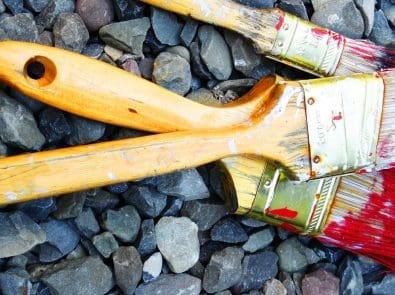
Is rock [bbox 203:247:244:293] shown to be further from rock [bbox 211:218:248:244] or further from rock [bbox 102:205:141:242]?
rock [bbox 102:205:141:242]

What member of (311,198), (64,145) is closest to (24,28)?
(64,145)

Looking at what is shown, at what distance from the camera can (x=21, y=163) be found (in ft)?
3.57

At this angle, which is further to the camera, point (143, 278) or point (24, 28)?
point (143, 278)

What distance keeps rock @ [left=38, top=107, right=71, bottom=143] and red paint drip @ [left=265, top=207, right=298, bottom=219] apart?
1.39 feet

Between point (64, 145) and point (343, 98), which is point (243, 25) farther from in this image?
point (64, 145)

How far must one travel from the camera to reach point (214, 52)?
1334mm

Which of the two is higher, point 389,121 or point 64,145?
point 389,121

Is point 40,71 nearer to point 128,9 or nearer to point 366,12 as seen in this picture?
point 128,9

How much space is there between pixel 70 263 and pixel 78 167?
23 cm

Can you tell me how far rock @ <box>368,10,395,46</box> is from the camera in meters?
1.47

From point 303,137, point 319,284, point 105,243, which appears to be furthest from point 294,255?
point 105,243

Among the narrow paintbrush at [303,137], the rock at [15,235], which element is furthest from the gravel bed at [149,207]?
the narrow paintbrush at [303,137]

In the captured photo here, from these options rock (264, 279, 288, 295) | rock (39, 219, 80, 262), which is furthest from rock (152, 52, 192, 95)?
rock (264, 279, 288, 295)

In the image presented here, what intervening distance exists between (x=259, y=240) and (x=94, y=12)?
56 centimetres
